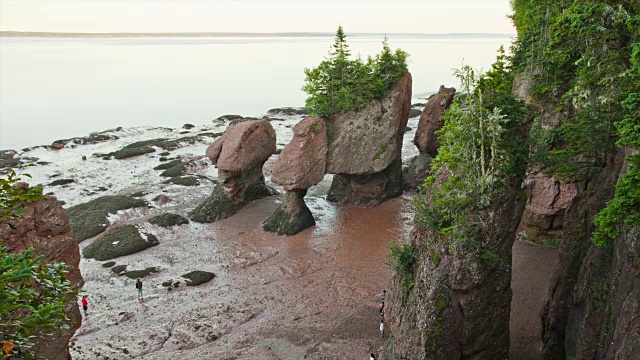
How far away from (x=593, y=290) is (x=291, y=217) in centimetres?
2138

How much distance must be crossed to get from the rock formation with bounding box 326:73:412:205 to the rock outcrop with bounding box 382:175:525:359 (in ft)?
59.5

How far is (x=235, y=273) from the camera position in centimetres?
2927

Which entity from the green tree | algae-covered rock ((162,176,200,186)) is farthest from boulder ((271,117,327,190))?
the green tree

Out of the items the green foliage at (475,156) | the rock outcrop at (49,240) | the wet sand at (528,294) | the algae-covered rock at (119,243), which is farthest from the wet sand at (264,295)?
the green foliage at (475,156)

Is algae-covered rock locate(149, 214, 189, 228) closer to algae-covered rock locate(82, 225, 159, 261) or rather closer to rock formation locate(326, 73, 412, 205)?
algae-covered rock locate(82, 225, 159, 261)

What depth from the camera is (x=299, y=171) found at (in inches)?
1305

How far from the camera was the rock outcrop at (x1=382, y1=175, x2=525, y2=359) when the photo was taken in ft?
52.8

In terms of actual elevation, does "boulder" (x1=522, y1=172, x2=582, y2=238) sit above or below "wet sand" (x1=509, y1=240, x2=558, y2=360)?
above

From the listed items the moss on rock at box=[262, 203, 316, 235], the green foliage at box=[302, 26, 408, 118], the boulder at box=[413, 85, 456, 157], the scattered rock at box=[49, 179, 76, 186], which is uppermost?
the green foliage at box=[302, 26, 408, 118]

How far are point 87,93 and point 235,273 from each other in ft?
285

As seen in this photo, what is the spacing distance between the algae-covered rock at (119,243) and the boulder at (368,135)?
12.7 metres

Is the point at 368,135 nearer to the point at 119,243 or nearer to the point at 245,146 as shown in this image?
the point at 245,146

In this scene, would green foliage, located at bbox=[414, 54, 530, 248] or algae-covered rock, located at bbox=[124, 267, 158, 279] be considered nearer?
green foliage, located at bbox=[414, 54, 530, 248]

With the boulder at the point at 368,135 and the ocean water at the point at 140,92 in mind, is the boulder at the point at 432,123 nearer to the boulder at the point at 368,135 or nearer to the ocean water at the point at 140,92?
the boulder at the point at 368,135
